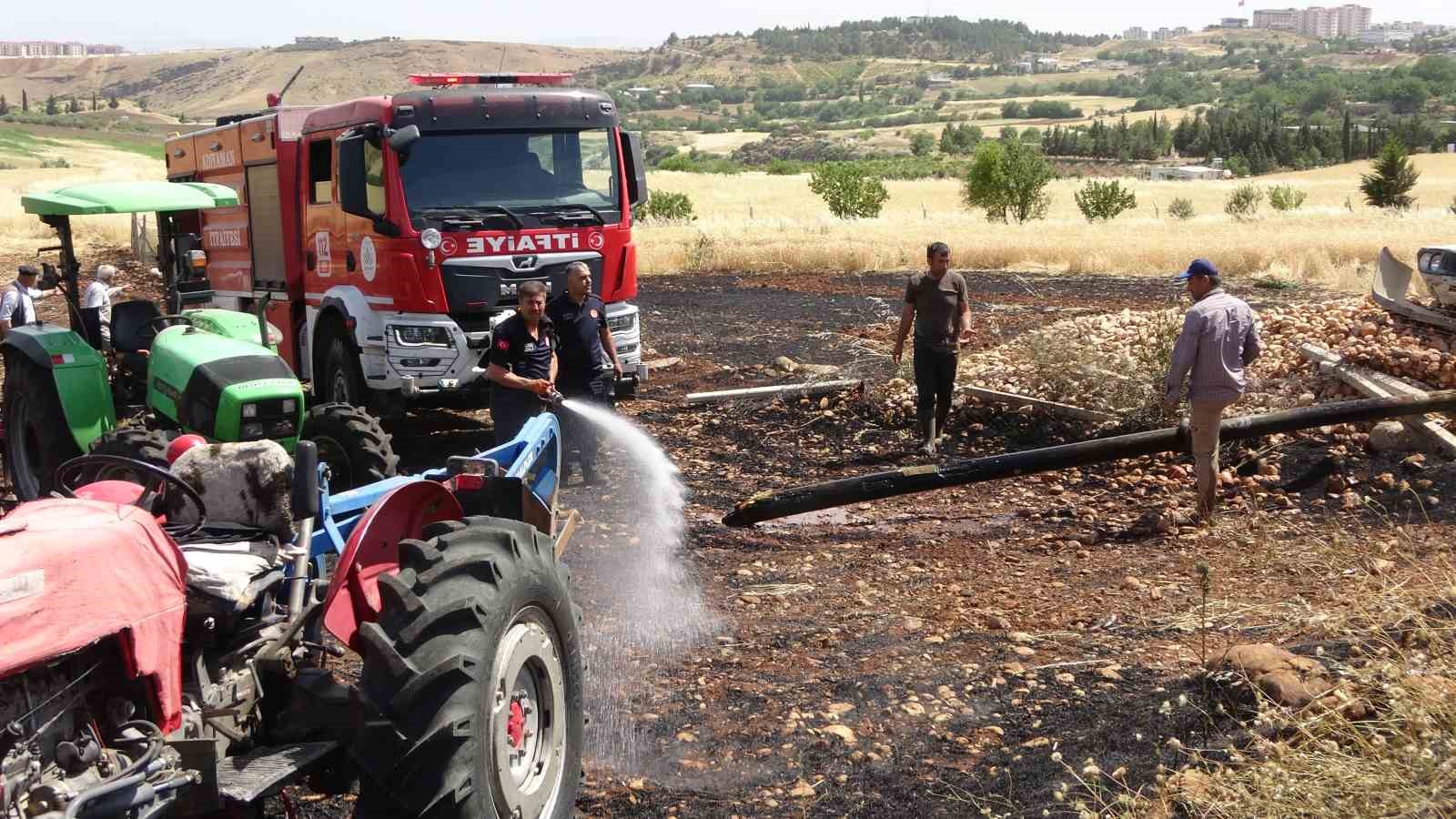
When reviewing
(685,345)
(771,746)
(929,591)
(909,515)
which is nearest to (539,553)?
(771,746)

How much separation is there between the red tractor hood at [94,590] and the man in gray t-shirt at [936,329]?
7.64 metres

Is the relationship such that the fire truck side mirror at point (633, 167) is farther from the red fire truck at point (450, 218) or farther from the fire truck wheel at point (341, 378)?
the fire truck wheel at point (341, 378)

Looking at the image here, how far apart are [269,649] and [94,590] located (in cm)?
Answer: 77

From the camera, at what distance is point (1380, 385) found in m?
9.95

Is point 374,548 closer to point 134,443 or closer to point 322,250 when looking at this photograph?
point 134,443

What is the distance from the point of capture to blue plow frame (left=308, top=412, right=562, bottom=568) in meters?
4.58

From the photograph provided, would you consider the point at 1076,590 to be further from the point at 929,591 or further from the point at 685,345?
the point at 685,345

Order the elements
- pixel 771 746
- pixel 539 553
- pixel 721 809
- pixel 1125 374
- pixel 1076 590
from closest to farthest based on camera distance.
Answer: pixel 539 553
pixel 721 809
pixel 771 746
pixel 1076 590
pixel 1125 374

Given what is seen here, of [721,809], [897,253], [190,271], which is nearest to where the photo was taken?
[721,809]

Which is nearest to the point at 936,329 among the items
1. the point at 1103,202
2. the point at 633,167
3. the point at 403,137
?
the point at 633,167

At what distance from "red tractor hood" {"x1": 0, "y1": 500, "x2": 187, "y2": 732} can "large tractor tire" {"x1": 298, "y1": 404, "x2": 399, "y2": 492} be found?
4640mm

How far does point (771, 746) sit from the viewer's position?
524 cm

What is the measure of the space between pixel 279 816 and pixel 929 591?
12.8ft

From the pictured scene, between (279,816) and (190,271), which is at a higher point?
(190,271)
